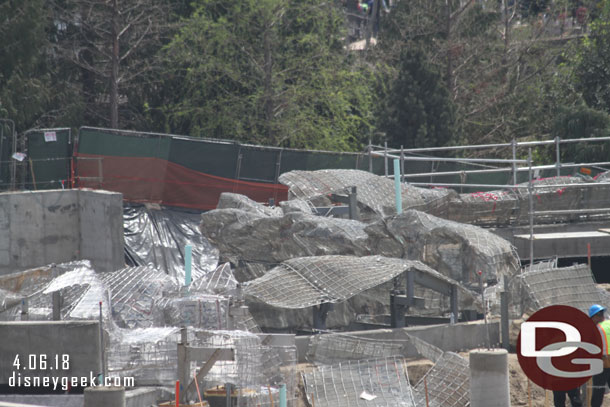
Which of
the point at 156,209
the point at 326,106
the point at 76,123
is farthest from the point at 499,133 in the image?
the point at 156,209

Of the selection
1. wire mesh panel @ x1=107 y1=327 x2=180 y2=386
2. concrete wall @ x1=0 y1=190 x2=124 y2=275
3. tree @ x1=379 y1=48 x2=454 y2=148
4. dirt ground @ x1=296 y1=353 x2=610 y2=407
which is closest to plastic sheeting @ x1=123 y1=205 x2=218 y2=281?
concrete wall @ x1=0 y1=190 x2=124 y2=275

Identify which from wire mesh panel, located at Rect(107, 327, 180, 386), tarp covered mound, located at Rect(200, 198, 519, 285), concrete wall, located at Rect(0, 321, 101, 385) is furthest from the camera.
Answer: tarp covered mound, located at Rect(200, 198, 519, 285)

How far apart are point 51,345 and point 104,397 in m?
2.81

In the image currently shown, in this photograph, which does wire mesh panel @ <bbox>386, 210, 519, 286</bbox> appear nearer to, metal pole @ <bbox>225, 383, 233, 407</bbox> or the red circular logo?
metal pole @ <bbox>225, 383, 233, 407</bbox>

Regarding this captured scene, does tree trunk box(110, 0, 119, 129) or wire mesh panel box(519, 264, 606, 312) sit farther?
tree trunk box(110, 0, 119, 129)

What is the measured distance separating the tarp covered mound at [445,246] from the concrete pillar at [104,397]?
8.05 metres

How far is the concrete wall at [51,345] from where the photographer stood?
11.8m

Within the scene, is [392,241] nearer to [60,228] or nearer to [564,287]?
[564,287]

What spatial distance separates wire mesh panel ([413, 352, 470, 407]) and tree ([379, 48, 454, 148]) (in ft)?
61.8

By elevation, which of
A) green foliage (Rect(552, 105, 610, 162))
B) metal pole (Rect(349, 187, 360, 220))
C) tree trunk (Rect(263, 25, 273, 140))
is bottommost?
metal pole (Rect(349, 187, 360, 220))

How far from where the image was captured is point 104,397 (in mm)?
9383

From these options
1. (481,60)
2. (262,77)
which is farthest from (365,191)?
(481,60)

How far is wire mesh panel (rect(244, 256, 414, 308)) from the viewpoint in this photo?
13.9 meters

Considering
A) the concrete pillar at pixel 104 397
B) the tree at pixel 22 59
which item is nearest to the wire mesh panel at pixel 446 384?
the concrete pillar at pixel 104 397
